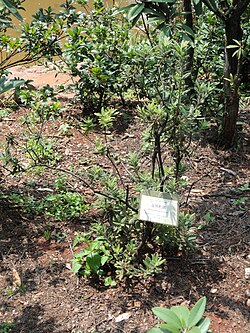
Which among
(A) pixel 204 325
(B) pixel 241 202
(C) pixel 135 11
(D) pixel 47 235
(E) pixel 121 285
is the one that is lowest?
(E) pixel 121 285

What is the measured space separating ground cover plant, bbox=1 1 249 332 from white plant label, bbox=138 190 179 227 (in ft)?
0.15

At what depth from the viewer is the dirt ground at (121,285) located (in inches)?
92.4

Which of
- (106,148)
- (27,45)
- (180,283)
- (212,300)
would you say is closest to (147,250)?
(180,283)

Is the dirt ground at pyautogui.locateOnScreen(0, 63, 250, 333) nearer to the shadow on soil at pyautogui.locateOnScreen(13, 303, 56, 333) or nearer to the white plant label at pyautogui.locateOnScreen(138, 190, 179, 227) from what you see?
the shadow on soil at pyautogui.locateOnScreen(13, 303, 56, 333)

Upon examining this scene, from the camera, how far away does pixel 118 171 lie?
124 inches

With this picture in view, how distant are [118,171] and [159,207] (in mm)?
887

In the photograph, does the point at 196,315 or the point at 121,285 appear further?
the point at 121,285

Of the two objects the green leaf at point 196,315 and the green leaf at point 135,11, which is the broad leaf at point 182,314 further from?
the green leaf at point 135,11

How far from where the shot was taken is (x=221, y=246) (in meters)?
2.76

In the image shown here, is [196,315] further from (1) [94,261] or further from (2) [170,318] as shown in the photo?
(1) [94,261]

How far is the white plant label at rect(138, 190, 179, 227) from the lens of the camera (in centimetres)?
229

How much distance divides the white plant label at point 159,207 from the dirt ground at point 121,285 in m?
0.42

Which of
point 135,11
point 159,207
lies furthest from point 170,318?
point 135,11

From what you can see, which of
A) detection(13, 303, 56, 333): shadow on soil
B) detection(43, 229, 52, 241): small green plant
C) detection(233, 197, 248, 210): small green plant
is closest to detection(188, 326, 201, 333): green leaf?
detection(13, 303, 56, 333): shadow on soil
